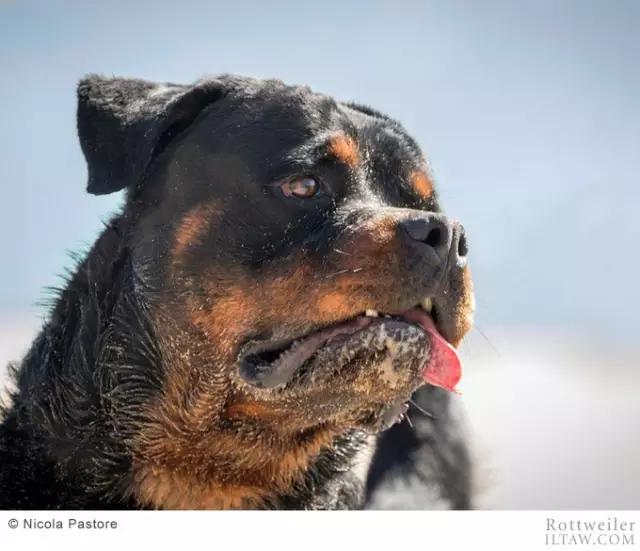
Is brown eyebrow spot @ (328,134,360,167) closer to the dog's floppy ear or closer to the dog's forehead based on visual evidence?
the dog's forehead

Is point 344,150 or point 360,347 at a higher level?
point 344,150

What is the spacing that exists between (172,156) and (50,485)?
2.73 ft

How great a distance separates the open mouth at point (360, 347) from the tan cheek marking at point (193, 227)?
0.92 feet

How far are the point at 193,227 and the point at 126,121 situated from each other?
32cm

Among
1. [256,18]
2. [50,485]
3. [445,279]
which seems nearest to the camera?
[445,279]

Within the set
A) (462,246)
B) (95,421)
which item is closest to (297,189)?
(462,246)

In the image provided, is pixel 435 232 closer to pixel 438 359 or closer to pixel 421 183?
pixel 438 359

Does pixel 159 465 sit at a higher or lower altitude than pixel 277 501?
higher

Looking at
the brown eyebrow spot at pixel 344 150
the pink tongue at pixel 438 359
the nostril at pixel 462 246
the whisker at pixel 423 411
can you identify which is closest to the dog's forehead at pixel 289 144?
the brown eyebrow spot at pixel 344 150

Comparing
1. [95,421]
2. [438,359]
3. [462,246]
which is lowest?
[95,421]

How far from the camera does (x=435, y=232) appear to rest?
1.92m
